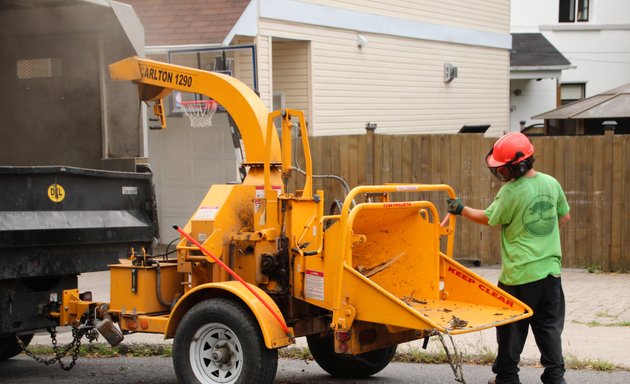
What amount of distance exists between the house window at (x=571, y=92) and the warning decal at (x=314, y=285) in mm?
26241

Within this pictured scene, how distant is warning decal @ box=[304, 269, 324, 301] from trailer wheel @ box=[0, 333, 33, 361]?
10.7ft

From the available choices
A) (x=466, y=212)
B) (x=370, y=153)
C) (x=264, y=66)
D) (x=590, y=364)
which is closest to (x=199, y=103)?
(x=264, y=66)

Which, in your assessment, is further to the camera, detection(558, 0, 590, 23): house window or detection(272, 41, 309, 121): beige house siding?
detection(558, 0, 590, 23): house window

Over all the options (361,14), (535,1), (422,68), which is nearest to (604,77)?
(535,1)

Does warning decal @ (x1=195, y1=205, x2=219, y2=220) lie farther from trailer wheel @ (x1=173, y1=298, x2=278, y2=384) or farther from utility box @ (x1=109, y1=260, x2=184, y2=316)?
trailer wheel @ (x1=173, y1=298, x2=278, y2=384)

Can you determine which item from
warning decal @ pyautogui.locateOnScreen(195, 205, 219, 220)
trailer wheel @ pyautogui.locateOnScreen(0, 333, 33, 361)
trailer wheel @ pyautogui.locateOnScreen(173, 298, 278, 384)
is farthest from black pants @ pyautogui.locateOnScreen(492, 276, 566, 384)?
trailer wheel @ pyautogui.locateOnScreen(0, 333, 33, 361)

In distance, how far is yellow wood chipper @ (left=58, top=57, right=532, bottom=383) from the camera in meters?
6.53

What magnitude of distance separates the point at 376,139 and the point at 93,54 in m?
5.87

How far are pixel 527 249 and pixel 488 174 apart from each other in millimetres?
7061

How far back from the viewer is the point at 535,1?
30.8m

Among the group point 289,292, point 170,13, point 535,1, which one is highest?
point 535,1

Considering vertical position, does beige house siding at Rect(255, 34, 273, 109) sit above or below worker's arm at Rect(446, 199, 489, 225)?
above

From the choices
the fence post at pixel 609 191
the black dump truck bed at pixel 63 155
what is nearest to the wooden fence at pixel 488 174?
the fence post at pixel 609 191

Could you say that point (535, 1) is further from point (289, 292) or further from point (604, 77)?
point (289, 292)
